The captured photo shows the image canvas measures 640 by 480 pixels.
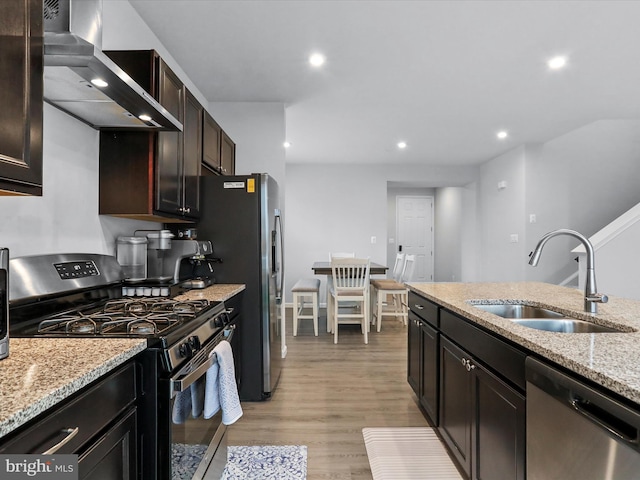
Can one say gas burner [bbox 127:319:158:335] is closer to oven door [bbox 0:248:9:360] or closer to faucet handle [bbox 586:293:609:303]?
oven door [bbox 0:248:9:360]

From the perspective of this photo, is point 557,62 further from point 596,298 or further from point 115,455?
point 115,455

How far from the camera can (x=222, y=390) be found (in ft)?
5.03

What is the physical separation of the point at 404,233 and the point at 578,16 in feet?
21.4

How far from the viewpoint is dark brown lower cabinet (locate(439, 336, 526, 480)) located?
1188mm

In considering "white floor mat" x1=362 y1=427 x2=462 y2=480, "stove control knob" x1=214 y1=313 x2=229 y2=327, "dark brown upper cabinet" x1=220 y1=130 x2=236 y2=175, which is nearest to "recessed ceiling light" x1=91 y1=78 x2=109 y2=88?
"stove control knob" x1=214 y1=313 x2=229 y2=327

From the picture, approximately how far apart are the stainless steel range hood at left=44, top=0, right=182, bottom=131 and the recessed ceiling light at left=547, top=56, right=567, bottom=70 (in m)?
2.99

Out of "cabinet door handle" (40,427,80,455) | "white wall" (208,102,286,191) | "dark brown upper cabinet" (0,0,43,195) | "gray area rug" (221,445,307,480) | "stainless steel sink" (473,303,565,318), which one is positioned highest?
"white wall" (208,102,286,191)

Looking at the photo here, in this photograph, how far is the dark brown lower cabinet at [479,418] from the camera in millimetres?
1188

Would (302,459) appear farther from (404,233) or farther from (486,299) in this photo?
(404,233)

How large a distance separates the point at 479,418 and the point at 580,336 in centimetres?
56

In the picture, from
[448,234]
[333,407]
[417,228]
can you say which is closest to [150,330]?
[333,407]

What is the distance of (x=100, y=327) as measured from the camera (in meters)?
1.26

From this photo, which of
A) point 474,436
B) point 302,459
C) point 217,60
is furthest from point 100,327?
point 217,60

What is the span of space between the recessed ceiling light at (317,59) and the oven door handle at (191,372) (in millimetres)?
2317
